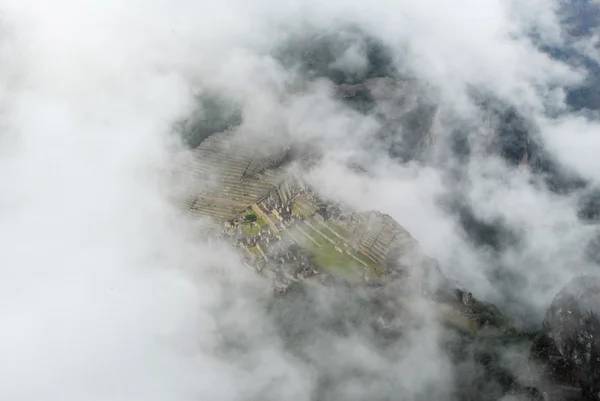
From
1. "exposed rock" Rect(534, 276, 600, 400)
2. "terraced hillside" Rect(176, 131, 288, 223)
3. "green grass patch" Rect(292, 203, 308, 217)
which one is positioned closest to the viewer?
"exposed rock" Rect(534, 276, 600, 400)

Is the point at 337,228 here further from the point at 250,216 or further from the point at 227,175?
the point at 227,175

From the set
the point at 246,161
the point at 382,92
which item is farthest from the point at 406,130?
the point at 246,161

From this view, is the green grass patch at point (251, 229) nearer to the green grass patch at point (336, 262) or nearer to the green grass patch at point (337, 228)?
the green grass patch at point (336, 262)

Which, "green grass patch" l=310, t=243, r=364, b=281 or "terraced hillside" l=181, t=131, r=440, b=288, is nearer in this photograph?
"green grass patch" l=310, t=243, r=364, b=281

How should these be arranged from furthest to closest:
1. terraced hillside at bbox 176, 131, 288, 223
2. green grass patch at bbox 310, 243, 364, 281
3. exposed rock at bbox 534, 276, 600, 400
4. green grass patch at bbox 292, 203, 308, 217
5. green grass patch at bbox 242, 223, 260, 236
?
terraced hillside at bbox 176, 131, 288, 223
green grass patch at bbox 292, 203, 308, 217
green grass patch at bbox 242, 223, 260, 236
green grass patch at bbox 310, 243, 364, 281
exposed rock at bbox 534, 276, 600, 400

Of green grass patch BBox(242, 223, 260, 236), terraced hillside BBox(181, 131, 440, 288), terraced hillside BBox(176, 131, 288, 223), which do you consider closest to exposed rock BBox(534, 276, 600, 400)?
terraced hillside BBox(181, 131, 440, 288)

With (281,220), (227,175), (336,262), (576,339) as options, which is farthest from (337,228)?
(576,339)

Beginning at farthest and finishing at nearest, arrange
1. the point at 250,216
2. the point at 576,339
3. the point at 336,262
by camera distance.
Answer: the point at 250,216, the point at 336,262, the point at 576,339

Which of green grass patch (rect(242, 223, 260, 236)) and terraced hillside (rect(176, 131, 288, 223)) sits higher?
terraced hillside (rect(176, 131, 288, 223))

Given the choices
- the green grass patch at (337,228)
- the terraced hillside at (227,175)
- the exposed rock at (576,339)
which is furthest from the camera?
the terraced hillside at (227,175)

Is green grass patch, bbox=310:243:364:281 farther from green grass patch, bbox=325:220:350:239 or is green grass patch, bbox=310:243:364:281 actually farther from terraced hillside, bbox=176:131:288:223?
terraced hillside, bbox=176:131:288:223

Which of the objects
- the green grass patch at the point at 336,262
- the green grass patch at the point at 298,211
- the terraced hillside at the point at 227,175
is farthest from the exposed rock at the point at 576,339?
the terraced hillside at the point at 227,175
